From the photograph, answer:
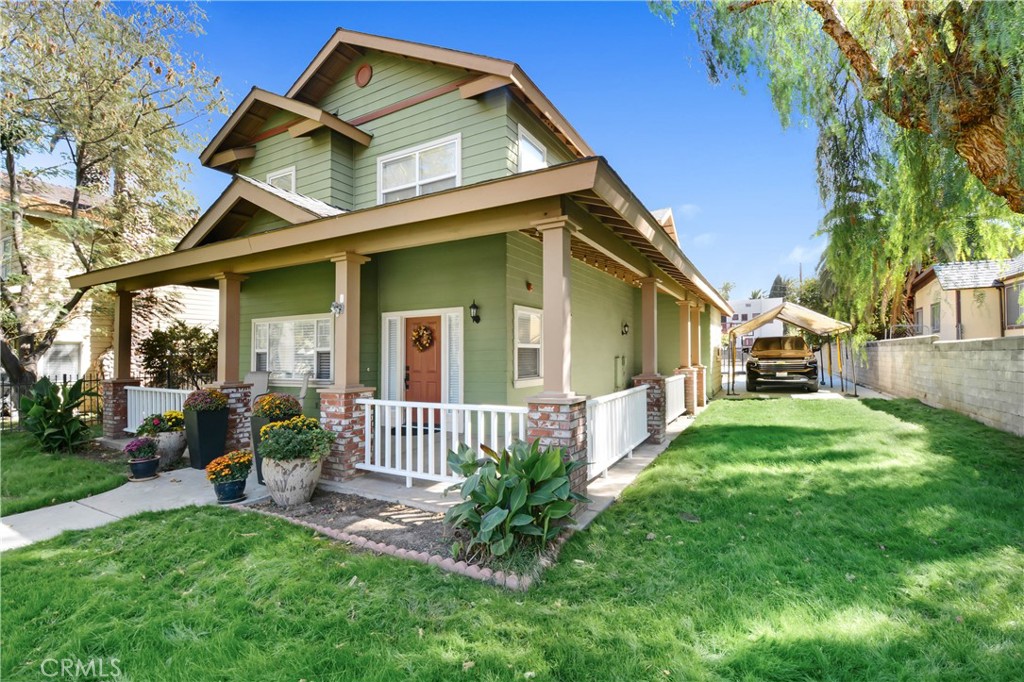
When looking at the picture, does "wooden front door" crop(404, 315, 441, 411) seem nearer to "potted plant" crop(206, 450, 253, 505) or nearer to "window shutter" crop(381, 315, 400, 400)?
"window shutter" crop(381, 315, 400, 400)

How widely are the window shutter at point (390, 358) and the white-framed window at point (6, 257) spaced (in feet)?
31.1

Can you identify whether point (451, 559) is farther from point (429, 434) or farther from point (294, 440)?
point (294, 440)

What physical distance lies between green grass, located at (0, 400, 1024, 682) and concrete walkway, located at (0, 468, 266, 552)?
0.43m

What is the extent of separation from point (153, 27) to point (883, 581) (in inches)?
666

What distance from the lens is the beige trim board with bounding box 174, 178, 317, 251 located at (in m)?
6.48

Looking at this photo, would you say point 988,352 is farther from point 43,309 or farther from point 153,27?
point 43,309

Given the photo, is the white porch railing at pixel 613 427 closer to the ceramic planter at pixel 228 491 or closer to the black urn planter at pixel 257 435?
the black urn planter at pixel 257 435

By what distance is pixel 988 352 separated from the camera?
824 cm

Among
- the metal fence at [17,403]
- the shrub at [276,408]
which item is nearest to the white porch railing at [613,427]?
the shrub at [276,408]

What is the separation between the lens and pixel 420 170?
8375 millimetres

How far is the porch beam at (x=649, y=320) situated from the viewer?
817 centimetres

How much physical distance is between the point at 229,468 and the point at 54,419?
556cm

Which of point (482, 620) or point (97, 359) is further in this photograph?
point (97, 359)

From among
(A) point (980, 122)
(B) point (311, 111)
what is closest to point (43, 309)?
(B) point (311, 111)
